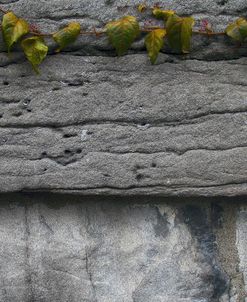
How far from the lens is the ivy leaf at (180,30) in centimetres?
85

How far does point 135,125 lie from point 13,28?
0.90ft

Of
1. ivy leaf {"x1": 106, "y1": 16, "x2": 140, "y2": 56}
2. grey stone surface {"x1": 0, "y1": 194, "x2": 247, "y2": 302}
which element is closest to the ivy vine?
ivy leaf {"x1": 106, "y1": 16, "x2": 140, "y2": 56}

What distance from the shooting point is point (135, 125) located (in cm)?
88

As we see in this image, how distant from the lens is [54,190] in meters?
0.89

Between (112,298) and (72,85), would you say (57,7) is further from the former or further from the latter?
(112,298)

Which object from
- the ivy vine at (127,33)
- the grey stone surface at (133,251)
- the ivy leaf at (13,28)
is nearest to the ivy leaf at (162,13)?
the ivy vine at (127,33)

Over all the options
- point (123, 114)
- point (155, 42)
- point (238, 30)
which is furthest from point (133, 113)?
point (238, 30)

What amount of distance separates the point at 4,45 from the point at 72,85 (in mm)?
145

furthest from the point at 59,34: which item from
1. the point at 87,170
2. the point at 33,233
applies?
the point at 33,233

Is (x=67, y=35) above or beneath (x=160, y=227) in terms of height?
above

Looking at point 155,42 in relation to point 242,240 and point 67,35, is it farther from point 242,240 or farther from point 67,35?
point 242,240

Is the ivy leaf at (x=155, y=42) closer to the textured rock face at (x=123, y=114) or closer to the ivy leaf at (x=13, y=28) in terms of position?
the textured rock face at (x=123, y=114)

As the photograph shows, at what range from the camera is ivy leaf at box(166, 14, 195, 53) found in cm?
85

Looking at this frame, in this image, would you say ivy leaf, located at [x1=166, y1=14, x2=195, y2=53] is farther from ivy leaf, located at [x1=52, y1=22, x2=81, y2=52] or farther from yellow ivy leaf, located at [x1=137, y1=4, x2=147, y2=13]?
ivy leaf, located at [x1=52, y1=22, x2=81, y2=52]
